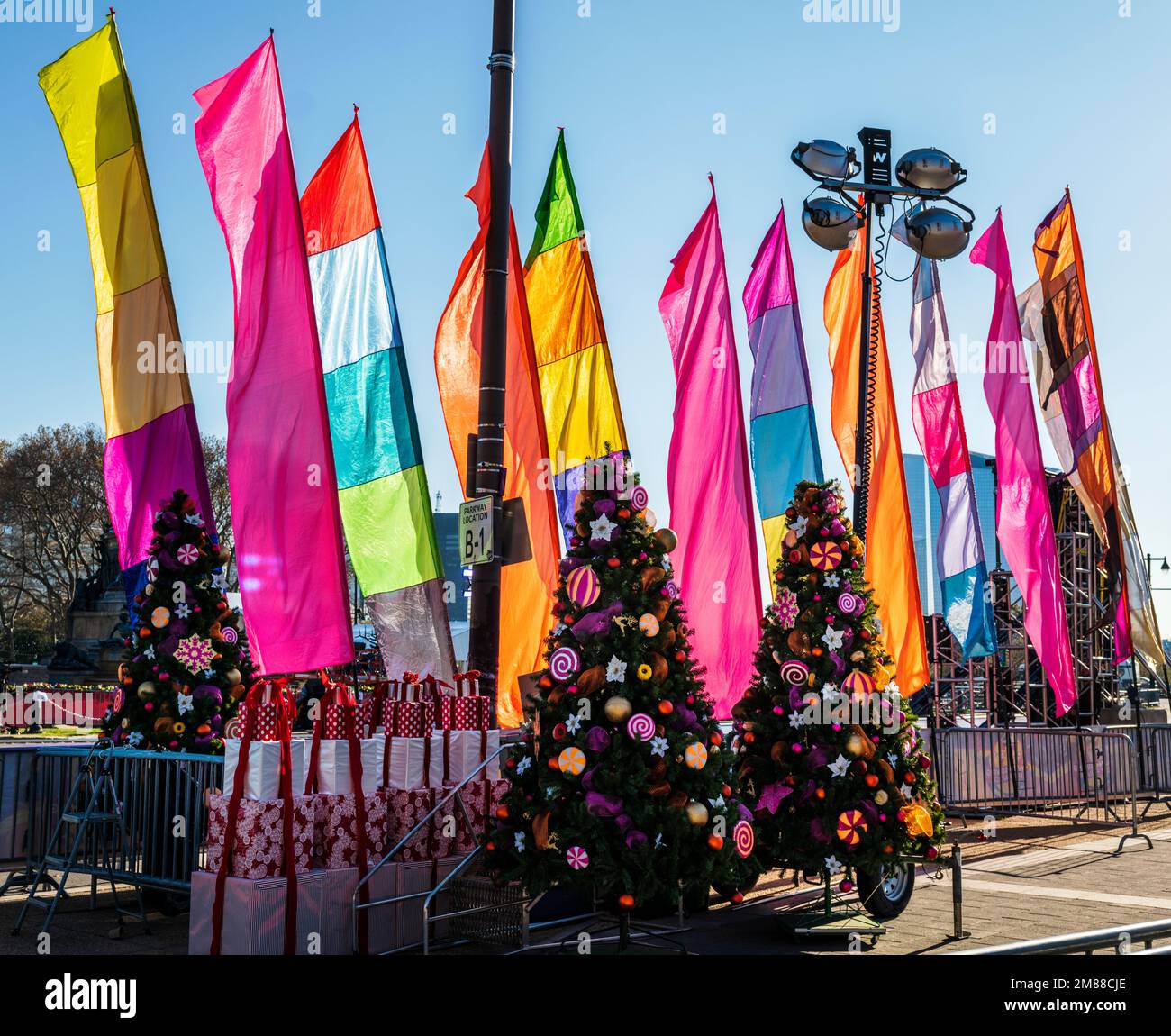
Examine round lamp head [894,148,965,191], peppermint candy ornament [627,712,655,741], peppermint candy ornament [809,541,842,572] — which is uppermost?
round lamp head [894,148,965,191]

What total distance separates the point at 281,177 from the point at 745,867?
726 centimetres

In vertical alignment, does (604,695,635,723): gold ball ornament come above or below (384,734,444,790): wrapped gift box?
above

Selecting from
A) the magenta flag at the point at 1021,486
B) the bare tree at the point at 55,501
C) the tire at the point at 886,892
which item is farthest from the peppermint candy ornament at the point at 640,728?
the bare tree at the point at 55,501

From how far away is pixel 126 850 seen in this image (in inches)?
398

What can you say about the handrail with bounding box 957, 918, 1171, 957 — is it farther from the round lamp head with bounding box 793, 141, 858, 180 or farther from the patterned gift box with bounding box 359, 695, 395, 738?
the round lamp head with bounding box 793, 141, 858, 180

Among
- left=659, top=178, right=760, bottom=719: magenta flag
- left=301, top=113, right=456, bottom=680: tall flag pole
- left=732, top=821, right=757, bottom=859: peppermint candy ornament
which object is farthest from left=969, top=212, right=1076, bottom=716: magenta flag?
left=732, top=821, right=757, bottom=859: peppermint candy ornament

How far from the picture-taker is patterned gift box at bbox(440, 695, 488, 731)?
9.30 metres

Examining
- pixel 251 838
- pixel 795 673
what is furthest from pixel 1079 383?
pixel 251 838

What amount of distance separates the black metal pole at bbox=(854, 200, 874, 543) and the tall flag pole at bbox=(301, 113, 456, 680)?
13.8ft

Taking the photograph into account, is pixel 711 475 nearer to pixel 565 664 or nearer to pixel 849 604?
pixel 849 604

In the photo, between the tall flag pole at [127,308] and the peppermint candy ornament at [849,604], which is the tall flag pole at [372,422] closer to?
the tall flag pole at [127,308]

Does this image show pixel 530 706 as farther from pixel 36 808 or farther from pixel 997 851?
pixel 997 851

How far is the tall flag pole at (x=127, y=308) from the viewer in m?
12.2
